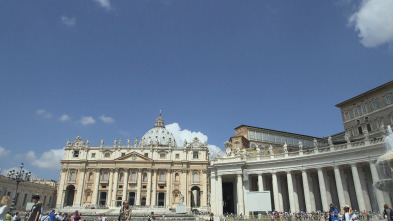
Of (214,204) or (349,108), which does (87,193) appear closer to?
(214,204)

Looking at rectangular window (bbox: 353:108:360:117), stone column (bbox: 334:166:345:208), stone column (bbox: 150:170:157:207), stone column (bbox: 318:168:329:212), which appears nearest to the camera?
stone column (bbox: 334:166:345:208)

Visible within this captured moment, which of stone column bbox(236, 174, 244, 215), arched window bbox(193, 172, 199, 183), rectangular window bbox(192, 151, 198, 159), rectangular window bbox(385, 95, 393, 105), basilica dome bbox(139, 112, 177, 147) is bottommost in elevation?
stone column bbox(236, 174, 244, 215)

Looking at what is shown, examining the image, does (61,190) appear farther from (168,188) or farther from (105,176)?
(168,188)

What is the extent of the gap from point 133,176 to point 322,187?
219 feet

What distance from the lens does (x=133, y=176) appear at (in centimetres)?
8881

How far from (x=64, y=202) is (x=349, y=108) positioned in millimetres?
86295

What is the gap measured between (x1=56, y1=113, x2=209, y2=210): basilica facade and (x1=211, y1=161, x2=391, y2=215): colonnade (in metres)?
45.9

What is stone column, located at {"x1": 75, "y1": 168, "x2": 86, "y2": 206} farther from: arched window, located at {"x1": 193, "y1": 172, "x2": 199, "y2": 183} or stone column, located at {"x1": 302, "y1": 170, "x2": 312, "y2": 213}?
stone column, located at {"x1": 302, "y1": 170, "x2": 312, "y2": 213}

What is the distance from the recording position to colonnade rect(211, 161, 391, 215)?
32.4 m

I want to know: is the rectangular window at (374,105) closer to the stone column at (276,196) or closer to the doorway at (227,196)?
the stone column at (276,196)

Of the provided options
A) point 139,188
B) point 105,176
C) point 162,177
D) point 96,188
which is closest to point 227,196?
point 162,177

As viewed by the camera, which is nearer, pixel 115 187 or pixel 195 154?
pixel 115 187

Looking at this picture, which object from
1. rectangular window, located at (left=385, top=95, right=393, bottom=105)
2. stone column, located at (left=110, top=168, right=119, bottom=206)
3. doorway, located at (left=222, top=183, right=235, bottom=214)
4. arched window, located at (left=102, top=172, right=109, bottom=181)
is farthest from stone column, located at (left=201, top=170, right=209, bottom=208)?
rectangular window, located at (left=385, top=95, right=393, bottom=105)

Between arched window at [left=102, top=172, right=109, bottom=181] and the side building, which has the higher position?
arched window at [left=102, top=172, right=109, bottom=181]
